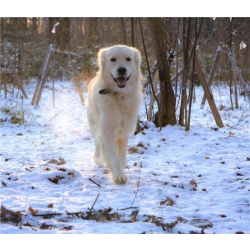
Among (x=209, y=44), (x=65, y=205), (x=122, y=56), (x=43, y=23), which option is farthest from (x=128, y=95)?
(x=43, y=23)

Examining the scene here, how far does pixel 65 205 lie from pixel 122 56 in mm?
1833

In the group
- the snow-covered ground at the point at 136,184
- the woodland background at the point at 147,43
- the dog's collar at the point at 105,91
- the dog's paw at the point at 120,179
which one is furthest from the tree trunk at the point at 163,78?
the dog's paw at the point at 120,179

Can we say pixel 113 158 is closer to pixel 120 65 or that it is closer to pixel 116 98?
pixel 116 98

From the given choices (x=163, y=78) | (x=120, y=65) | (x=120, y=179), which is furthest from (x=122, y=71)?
(x=163, y=78)

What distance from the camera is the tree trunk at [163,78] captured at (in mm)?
6082

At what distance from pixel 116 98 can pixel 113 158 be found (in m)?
0.69

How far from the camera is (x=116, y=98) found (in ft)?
13.4

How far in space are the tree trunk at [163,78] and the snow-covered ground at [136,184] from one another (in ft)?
0.75

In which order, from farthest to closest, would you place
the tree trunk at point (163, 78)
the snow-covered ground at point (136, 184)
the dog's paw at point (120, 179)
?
the tree trunk at point (163, 78) → the dog's paw at point (120, 179) → the snow-covered ground at point (136, 184)

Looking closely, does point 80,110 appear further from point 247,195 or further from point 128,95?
point 247,195

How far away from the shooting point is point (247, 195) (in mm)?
3256

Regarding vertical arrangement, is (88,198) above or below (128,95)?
below

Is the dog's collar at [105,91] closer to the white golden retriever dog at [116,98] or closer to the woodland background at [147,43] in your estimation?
the white golden retriever dog at [116,98]

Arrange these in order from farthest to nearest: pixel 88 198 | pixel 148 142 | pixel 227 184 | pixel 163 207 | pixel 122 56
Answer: pixel 148 142 → pixel 122 56 → pixel 227 184 → pixel 88 198 → pixel 163 207
